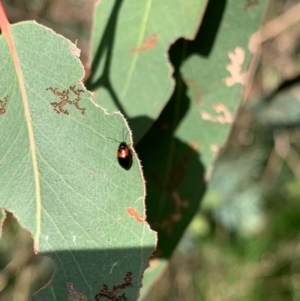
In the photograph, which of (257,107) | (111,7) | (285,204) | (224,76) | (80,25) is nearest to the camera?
(111,7)

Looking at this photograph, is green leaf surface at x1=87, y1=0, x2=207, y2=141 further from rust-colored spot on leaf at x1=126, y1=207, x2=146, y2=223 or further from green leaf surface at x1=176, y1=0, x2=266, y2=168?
rust-colored spot on leaf at x1=126, y1=207, x2=146, y2=223

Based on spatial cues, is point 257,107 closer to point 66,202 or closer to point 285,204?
point 285,204

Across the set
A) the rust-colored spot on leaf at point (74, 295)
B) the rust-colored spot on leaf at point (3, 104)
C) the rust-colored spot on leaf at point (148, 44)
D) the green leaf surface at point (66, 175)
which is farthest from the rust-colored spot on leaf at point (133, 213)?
the rust-colored spot on leaf at point (148, 44)

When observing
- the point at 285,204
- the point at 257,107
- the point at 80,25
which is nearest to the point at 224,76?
the point at 257,107

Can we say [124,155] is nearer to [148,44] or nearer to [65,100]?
[65,100]

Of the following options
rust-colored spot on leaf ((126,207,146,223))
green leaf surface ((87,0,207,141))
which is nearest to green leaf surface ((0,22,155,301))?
rust-colored spot on leaf ((126,207,146,223))

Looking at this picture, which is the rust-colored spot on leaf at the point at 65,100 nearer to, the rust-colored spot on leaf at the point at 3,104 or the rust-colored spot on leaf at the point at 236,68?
the rust-colored spot on leaf at the point at 3,104

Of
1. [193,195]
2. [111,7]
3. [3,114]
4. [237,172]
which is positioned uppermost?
[111,7]

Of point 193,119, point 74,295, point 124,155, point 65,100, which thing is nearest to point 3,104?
point 65,100
